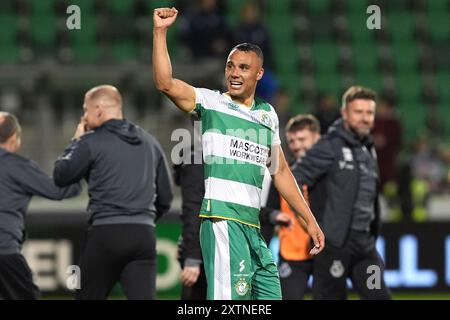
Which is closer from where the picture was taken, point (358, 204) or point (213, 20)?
point (358, 204)

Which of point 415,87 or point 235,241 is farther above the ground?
point 415,87

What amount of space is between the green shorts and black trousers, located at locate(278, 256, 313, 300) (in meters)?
1.89

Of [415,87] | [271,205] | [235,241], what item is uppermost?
[415,87]

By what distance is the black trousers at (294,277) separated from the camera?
8188 mm

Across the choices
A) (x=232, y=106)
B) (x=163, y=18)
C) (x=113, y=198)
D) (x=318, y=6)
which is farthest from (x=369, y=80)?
(x=163, y=18)

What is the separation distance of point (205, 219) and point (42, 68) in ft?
27.1

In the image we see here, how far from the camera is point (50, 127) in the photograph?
13812mm

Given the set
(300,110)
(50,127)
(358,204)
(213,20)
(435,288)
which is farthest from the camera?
(300,110)

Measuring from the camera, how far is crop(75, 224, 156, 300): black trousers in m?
7.54

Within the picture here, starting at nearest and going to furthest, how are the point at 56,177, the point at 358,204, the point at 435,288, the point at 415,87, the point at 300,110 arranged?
the point at 56,177 → the point at 358,204 → the point at 435,288 → the point at 300,110 → the point at 415,87

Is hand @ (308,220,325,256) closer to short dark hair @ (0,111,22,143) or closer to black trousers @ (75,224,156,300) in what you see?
black trousers @ (75,224,156,300)

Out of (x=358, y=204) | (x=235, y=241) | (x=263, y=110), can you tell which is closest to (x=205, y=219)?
(x=235, y=241)

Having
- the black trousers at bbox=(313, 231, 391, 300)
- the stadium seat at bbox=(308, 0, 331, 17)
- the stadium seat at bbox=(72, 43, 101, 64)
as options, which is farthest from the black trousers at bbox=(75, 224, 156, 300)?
→ the stadium seat at bbox=(308, 0, 331, 17)

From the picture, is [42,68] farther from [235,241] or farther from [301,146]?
[235,241]
